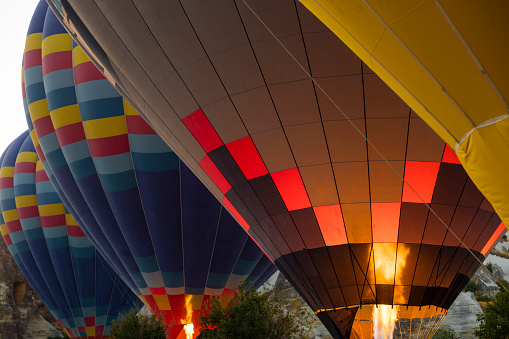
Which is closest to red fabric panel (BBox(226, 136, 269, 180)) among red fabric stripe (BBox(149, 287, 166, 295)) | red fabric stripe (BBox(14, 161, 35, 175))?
red fabric stripe (BBox(149, 287, 166, 295))

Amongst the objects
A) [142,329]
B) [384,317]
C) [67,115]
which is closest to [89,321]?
[142,329]

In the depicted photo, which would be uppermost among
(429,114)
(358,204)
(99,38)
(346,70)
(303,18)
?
(99,38)

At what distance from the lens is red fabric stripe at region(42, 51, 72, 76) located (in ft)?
47.2

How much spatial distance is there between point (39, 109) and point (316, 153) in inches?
399

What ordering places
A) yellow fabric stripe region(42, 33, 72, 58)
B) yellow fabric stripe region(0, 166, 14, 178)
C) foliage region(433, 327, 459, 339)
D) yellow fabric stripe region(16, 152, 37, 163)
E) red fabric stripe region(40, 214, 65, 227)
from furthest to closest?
foliage region(433, 327, 459, 339)
yellow fabric stripe region(0, 166, 14, 178)
yellow fabric stripe region(16, 152, 37, 163)
red fabric stripe region(40, 214, 65, 227)
yellow fabric stripe region(42, 33, 72, 58)

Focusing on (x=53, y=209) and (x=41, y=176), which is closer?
(x=53, y=209)

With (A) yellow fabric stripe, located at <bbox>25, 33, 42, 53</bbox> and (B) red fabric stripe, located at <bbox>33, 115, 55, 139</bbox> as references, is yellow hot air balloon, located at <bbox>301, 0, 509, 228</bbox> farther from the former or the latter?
(A) yellow fabric stripe, located at <bbox>25, 33, 42, 53</bbox>

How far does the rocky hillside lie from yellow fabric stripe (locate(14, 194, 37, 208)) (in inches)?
421

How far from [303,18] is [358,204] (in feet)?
7.49

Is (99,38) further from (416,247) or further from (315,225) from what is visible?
(416,247)

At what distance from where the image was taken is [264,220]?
784 centimetres

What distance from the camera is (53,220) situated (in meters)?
19.2

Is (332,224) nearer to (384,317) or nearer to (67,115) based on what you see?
(384,317)

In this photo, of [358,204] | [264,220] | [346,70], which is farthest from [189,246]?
[346,70]
